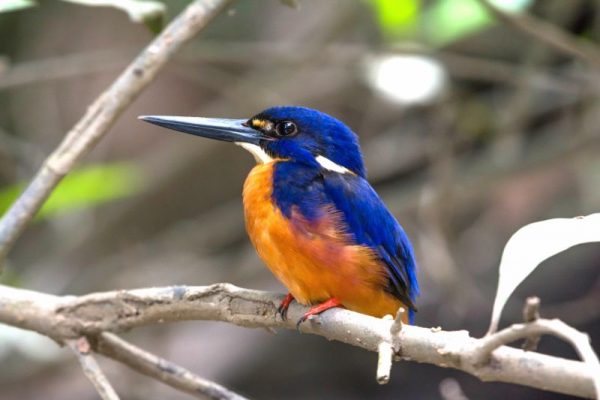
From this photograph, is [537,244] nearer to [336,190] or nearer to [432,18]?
[336,190]

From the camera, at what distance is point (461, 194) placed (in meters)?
4.10

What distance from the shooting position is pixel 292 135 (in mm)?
2500

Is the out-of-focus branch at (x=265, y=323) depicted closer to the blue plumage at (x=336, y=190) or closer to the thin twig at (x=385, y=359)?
the thin twig at (x=385, y=359)

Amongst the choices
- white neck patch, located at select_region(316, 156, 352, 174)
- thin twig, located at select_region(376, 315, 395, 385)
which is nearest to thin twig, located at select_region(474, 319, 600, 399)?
thin twig, located at select_region(376, 315, 395, 385)

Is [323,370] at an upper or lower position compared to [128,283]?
lower

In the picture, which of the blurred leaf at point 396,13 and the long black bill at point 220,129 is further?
the blurred leaf at point 396,13

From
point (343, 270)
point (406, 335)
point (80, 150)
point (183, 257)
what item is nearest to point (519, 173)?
point (183, 257)

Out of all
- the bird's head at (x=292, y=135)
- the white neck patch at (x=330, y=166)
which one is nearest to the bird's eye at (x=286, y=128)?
the bird's head at (x=292, y=135)

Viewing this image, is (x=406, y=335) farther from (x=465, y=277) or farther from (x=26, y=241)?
(x=26, y=241)

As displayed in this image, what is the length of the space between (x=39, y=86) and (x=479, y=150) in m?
2.33

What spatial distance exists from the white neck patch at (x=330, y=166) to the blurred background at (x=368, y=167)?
938mm

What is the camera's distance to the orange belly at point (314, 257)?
2.16 m

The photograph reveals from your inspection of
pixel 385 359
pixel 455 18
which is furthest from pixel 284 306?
pixel 455 18

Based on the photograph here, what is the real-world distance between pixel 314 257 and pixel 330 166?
→ 401 mm
